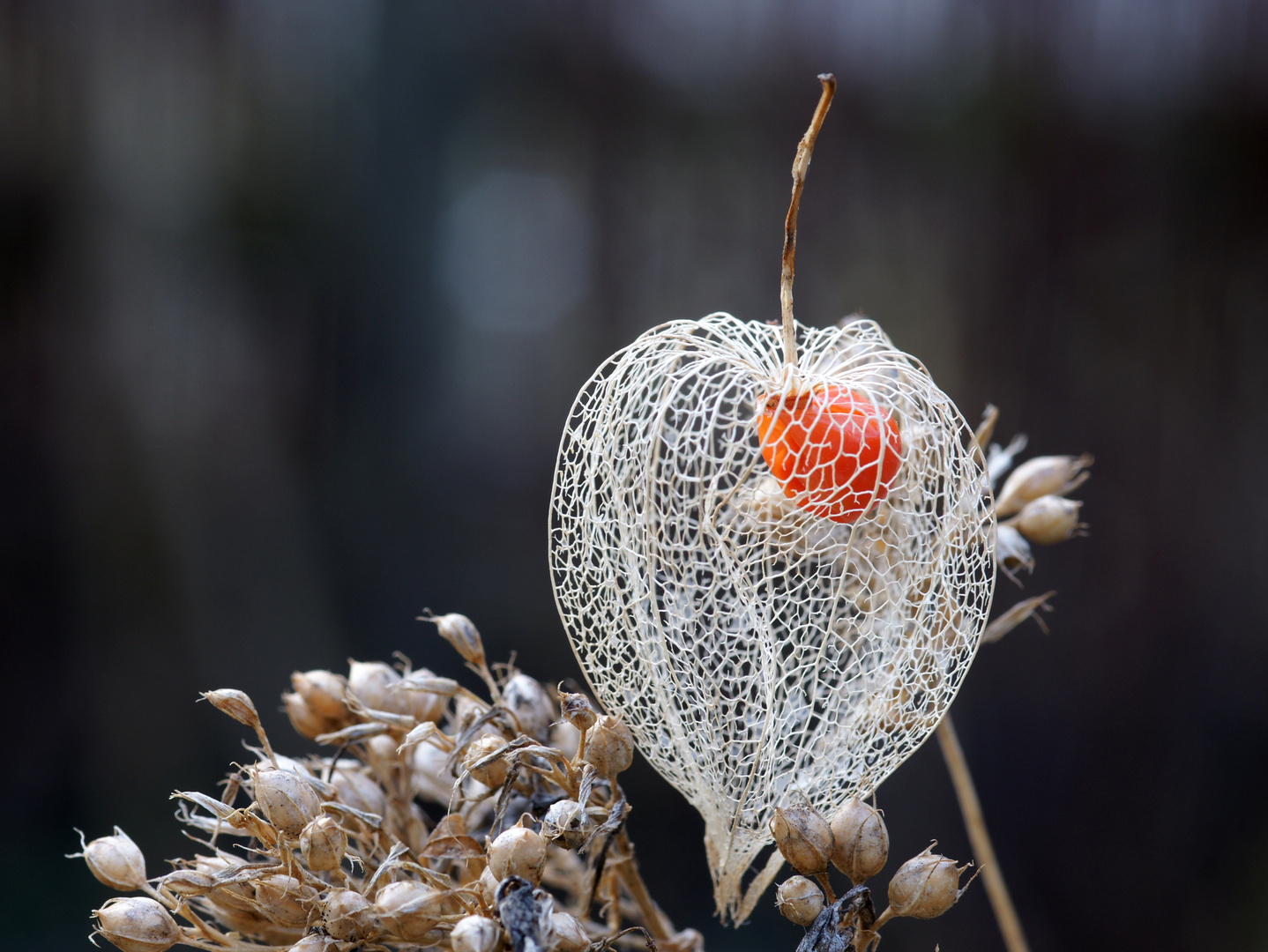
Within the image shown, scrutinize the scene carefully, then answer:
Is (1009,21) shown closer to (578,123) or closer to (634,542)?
(578,123)

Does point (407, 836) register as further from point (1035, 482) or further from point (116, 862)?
point (1035, 482)

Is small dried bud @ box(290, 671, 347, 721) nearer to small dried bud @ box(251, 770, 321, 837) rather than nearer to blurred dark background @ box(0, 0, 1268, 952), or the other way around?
small dried bud @ box(251, 770, 321, 837)

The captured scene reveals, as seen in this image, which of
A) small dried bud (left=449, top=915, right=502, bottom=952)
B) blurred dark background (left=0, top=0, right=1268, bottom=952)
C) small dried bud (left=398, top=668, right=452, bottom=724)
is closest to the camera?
small dried bud (left=449, top=915, right=502, bottom=952)

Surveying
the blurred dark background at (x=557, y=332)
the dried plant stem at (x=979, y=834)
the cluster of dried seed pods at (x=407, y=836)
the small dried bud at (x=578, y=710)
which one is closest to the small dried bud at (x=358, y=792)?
the cluster of dried seed pods at (x=407, y=836)

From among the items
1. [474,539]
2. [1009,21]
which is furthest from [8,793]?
[1009,21]

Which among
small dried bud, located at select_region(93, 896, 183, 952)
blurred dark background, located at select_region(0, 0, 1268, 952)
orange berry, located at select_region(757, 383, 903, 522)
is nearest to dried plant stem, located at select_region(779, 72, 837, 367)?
orange berry, located at select_region(757, 383, 903, 522)

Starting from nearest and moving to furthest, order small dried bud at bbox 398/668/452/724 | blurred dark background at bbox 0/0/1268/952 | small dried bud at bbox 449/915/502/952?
small dried bud at bbox 449/915/502/952 < small dried bud at bbox 398/668/452/724 < blurred dark background at bbox 0/0/1268/952

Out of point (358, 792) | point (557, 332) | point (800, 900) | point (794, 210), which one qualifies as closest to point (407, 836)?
point (358, 792)
